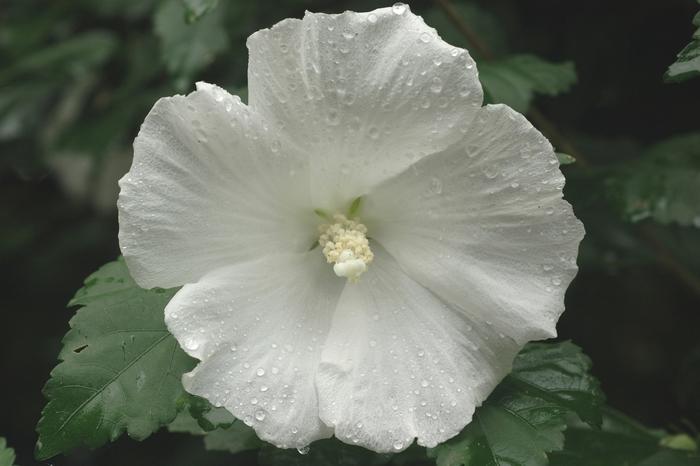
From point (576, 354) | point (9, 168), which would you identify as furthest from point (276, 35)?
point (9, 168)

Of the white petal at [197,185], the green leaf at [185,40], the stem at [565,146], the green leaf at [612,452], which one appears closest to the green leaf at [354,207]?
the white petal at [197,185]

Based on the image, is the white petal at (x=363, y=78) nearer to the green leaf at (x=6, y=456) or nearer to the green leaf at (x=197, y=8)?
the green leaf at (x=197, y=8)

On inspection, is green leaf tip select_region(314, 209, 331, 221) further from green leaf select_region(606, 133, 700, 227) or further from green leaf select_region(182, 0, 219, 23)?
green leaf select_region(606, 133, 700, 227)

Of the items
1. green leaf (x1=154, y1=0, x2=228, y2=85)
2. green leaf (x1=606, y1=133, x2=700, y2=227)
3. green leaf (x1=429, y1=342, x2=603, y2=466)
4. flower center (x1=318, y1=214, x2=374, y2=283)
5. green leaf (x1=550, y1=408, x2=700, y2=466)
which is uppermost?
green leaf (x1=154, y1=0, x2=228, y2=85)

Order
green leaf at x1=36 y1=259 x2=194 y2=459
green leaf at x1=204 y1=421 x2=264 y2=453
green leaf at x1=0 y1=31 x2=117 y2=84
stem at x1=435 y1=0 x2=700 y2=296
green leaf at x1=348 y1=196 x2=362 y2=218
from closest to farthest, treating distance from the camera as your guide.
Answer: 1. green leaf at x1=36 y1=259 x2=194 y2=459
2. green leaf at x1=348 y1=196 x2=362 y2=218
3. green leaf at x1=204 y1=421 x2=264 y2=453
4. stem at x1=435 y1=0 x2=700 y2=296
5. green leaf at x1=0 y1=31 x2=117 y2=84

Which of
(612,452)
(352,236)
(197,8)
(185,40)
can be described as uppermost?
(197,8)

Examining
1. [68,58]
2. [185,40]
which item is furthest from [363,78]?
[68,58]

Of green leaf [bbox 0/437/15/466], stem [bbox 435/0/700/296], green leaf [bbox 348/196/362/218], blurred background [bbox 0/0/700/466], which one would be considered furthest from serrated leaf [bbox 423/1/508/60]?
green leaf [bbox 0/437/15/466]

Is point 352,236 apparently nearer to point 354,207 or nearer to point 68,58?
point 354,207
